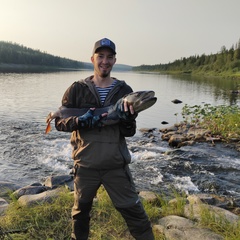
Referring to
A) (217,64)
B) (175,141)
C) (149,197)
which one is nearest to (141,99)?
(149,197)

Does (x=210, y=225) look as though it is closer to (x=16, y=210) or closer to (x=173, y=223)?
(x=173, y=223)

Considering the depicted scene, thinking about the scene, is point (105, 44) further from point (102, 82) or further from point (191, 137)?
point (191, 137)

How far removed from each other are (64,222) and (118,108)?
2574mm

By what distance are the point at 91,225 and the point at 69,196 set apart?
100 cm

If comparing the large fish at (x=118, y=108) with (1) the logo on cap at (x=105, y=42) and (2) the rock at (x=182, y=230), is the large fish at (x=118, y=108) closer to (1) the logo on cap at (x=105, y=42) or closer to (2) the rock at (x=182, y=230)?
(1) the logo on cap at (x=105, y=42)

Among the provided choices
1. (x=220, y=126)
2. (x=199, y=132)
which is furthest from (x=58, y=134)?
(x=220, y=126)

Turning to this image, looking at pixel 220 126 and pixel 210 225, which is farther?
pixel 220 126

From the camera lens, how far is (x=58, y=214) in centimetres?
510

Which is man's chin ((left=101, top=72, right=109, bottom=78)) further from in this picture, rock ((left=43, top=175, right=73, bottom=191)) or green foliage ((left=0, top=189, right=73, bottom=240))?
rock ((left=43, top=175, right=73, bottom=191))

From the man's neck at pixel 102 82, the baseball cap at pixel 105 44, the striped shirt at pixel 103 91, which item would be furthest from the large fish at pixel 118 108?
the baseball cap at pixel 105 44

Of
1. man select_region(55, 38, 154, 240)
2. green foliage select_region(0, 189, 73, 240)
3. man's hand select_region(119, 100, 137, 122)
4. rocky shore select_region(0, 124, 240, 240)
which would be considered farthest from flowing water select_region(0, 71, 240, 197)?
man's hand select_region(119, 100, 137, 122)

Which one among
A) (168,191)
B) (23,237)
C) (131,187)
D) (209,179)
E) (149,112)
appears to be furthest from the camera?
(149,112)

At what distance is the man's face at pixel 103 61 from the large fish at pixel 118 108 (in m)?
0.51

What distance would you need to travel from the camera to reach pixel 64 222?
4.88 m
